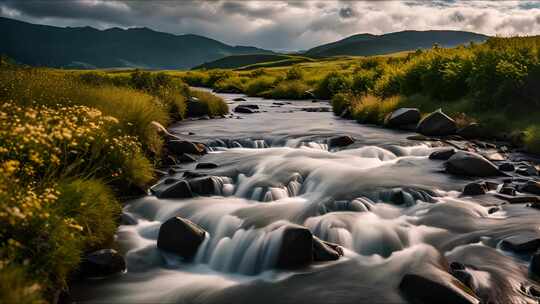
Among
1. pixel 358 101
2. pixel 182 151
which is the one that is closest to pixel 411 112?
pixel 358 101

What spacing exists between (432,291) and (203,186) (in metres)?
7.06

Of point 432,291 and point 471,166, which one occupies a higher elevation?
point 471,166

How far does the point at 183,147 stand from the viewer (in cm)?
1752

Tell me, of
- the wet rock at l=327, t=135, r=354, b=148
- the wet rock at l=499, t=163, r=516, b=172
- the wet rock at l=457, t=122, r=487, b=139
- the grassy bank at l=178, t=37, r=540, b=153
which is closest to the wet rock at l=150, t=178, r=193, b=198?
the wet rock at l=327, t=135, r=354, b=148

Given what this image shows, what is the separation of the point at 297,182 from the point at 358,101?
57.5 ft

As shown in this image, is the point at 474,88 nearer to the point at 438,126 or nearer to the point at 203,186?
the point at 438,126

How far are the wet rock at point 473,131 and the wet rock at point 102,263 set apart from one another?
17026mm

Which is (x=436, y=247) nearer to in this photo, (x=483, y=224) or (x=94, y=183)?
(x=483, y=224)

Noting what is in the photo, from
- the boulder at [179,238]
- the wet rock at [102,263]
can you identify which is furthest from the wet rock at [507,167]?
the wet rock at [102,263]

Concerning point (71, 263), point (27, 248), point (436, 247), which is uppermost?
point (27, 248)

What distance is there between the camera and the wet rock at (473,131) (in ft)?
68.7

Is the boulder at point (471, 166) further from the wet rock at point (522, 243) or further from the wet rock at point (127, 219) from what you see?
the wet rock at point (127, 219)

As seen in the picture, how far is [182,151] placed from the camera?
57.1 ft

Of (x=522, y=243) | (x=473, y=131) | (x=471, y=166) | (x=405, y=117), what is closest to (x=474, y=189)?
(x=471, y=166)
